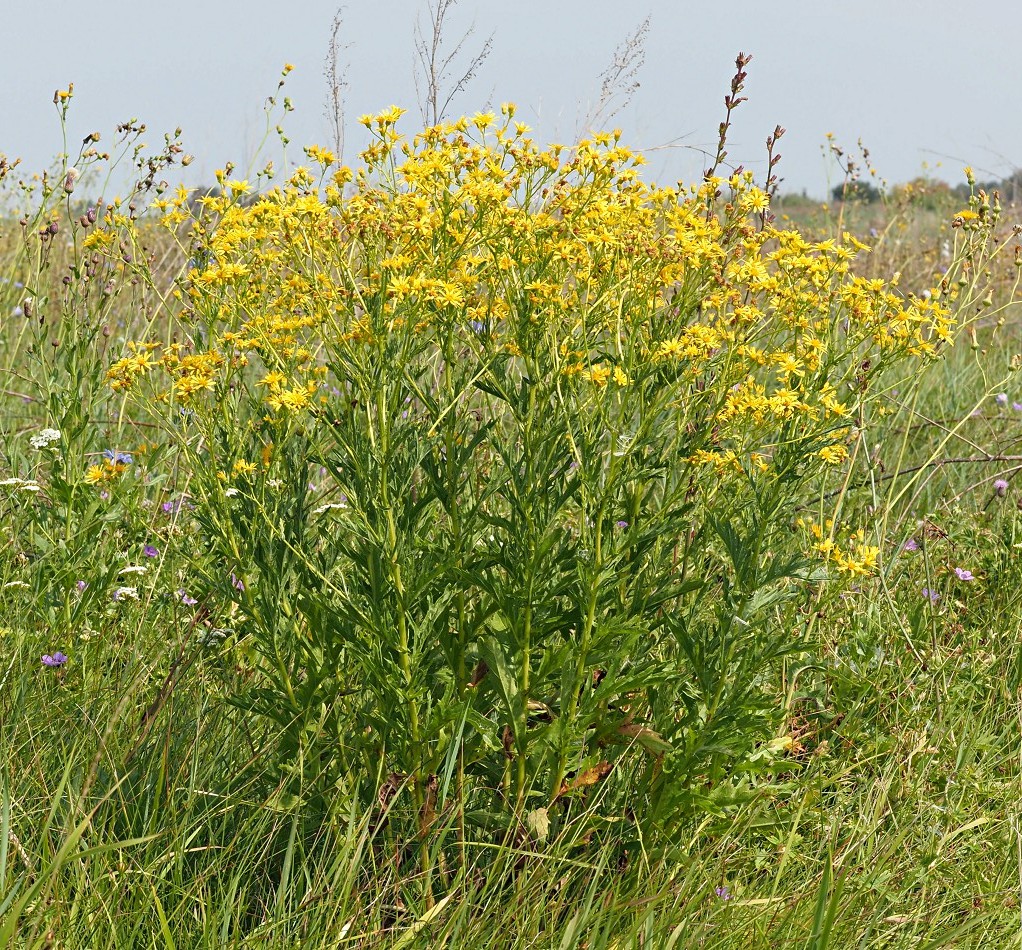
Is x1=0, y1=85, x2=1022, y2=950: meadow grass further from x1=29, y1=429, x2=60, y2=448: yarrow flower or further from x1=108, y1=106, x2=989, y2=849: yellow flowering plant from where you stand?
x1=29, y1=429, x2=60, y2=448: yarrow flower

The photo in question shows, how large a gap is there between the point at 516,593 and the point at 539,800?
58cm

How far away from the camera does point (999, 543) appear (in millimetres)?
4066

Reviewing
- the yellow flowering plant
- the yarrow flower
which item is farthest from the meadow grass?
the yarrow flower

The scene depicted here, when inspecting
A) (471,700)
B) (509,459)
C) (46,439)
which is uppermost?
(46,439)

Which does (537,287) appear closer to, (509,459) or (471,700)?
(509,459)

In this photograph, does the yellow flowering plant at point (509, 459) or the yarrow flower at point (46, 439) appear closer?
the yellow flowering plant at point (509, 459)

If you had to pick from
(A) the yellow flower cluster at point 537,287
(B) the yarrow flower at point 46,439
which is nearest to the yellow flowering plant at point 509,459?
(A) the yellow flower cluster at point 537,287

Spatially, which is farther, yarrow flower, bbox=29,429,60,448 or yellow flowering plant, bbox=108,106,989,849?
yarrow flower, bbox=29,429,60,448

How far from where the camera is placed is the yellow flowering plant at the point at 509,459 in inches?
91.0

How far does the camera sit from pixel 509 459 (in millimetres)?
2334

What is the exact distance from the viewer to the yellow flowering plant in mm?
2311

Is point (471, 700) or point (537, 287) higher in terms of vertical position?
point (537, 287)

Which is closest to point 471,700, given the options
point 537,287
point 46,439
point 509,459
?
point 509,459

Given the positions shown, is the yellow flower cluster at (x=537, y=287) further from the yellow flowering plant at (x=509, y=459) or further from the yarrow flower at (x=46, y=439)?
the yarrow flower at (x=46, y=439)
